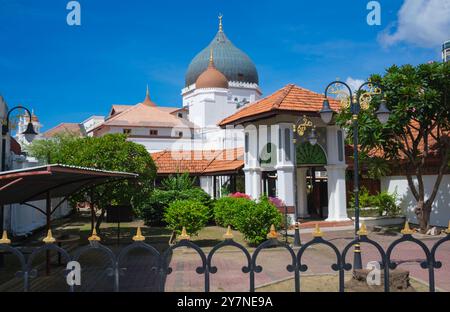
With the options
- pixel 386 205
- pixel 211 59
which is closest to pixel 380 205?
pixel 386 205

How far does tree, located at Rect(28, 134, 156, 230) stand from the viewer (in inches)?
583

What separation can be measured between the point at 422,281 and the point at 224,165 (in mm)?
15545

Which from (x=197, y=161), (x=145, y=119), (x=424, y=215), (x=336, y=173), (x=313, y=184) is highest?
(x=145, y=119)

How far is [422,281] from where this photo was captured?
8.41 metres

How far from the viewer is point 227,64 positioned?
4759 centimetres

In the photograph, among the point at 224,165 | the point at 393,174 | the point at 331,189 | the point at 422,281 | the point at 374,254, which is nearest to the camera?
the point at 422,281

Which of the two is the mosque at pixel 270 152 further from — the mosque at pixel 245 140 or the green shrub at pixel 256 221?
the green shrub at pixel 256 221

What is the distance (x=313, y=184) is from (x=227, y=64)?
27975 millimetres

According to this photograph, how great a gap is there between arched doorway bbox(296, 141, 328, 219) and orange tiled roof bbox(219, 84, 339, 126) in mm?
1805

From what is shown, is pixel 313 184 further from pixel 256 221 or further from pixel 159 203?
pixel 256 221

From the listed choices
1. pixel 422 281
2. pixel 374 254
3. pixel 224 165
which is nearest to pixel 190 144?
pixel 224 165
